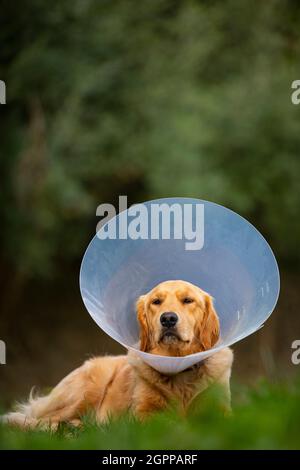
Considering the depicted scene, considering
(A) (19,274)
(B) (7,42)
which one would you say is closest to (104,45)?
(B) (7,42)

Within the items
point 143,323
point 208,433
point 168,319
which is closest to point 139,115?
point 143,323

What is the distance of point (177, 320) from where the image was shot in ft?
13.3

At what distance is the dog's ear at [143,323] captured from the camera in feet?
13.6

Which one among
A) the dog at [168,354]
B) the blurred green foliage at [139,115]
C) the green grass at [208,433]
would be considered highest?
the blurred green foliage at [139,115]

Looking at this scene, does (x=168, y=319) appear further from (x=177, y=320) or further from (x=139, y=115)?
(x=139, y=115)

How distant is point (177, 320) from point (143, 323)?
0.22 meters

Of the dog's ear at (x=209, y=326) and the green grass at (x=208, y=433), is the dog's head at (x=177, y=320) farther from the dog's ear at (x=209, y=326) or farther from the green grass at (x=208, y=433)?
the green grass at (x=208, y=433)

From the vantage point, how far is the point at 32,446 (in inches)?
104

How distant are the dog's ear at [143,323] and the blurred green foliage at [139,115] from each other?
593cm

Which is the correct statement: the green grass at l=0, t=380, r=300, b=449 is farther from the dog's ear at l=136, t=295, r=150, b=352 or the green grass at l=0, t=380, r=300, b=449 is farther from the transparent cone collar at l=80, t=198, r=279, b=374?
the dog's ear at l=136, t=295, r=150, b=352

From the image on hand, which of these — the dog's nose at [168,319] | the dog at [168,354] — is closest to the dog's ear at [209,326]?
the dog at [168,354]

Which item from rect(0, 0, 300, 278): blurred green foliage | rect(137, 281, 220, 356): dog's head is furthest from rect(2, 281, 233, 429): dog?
rect(0, 0, 300, 278): blurred green foliage

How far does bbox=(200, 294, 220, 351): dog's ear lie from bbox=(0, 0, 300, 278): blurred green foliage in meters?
6.06

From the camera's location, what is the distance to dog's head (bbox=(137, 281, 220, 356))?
13.2 ft
